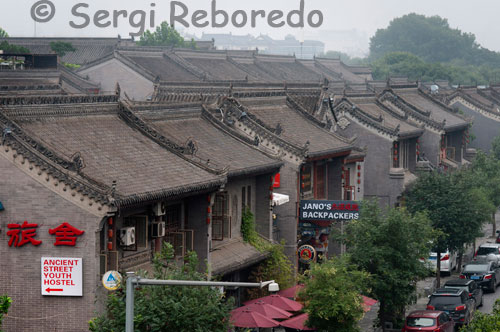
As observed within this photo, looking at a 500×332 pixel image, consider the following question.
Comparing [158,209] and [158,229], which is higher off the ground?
[158,209]

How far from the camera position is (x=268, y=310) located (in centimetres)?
3331

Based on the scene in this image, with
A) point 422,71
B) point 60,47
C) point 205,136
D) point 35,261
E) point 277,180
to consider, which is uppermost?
point 422,71

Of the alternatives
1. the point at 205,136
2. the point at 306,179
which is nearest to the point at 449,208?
the point at 306,179

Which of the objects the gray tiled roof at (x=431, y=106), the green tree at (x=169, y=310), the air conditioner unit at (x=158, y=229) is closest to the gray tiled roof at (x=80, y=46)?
the gray tiled roof at (x=431, y=106)

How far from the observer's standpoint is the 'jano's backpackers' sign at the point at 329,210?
131 ft

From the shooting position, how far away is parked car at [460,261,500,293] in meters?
49.3

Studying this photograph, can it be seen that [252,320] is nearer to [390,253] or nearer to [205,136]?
[390,253]

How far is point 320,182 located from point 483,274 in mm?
9643

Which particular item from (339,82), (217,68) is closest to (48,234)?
(217,68)

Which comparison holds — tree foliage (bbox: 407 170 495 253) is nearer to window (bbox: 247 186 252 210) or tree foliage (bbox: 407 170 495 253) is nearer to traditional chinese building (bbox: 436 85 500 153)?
window (bbox: 247 186 252 210)

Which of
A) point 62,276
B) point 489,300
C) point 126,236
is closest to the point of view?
point 62,276

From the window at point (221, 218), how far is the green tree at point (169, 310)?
36.2 feet

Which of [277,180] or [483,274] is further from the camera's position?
Answer: [483,274]

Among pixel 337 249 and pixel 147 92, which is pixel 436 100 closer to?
pixel 147 92
